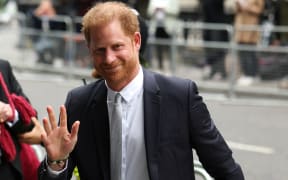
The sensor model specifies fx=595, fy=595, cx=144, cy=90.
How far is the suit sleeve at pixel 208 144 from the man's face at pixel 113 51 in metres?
0.29

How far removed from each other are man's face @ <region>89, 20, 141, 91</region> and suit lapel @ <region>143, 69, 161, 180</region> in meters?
0.13

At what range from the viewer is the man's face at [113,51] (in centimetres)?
219

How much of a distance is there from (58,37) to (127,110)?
9.31 m

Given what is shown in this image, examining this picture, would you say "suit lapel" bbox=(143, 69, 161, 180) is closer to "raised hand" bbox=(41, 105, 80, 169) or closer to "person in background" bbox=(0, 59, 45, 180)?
"raised hand" bbox=(41, 105, 80, 169)

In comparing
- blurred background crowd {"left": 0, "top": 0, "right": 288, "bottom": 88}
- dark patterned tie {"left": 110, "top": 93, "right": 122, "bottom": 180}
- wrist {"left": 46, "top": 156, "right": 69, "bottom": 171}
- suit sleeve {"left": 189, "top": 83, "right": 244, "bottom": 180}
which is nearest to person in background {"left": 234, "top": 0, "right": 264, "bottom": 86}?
blurred background crowd {"left": 0, "top": 0, "right": 288, "bottom": 88}

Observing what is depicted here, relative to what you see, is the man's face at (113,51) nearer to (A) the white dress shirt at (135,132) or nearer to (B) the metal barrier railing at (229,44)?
(A) the white dress shirt at (135,132)

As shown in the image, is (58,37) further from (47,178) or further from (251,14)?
(47,178)

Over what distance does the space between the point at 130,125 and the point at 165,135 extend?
5.6 inches

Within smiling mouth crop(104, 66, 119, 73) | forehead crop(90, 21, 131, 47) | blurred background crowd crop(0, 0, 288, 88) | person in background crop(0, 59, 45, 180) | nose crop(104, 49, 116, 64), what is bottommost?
blurred background crowd crop(0, 0, 288, 88)

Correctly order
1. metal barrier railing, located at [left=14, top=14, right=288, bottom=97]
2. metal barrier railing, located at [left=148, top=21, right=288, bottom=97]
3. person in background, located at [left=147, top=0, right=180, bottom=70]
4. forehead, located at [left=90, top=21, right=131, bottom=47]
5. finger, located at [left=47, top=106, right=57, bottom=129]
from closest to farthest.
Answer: forehead, located at [left=90, top=21, right=131, bottom=47]
finger, located at [left=47, top=106, right=57, bottom=129]
metal barrier railing, located at [left=148, top=21, right=288, bottom=97]
metal barrier railing, located at [left=14, top=14, right=288, bottom=97]
person in background, located at [left=147, top=0, right=180, bottom=70]

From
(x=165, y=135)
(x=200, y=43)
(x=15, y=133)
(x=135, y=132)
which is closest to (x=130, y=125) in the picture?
(x=135, y=132)

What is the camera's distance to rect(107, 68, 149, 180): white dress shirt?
2.33m

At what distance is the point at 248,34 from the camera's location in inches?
382

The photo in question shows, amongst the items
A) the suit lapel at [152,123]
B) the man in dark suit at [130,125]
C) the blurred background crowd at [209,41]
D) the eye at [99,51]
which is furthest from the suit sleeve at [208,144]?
the blurred background crowd at [209,41]
